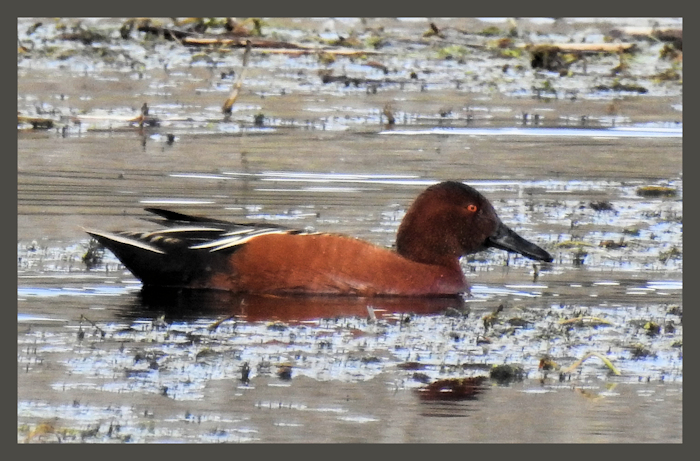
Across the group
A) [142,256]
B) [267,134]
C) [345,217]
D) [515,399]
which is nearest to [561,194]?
[345,217]

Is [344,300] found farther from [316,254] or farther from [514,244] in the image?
[514,244]

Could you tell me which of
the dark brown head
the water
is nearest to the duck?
the dark brown head

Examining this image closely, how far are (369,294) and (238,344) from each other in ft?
4.88

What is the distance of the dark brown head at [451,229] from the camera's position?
28.7ft

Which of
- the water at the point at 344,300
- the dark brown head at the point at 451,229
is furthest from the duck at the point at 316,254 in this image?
the water at the point at 344,300

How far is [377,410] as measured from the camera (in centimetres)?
629

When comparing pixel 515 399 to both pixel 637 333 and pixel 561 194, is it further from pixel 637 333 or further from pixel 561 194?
pixel 561 194

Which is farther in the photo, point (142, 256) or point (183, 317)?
point (142, 256)

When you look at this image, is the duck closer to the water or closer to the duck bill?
the duck bill

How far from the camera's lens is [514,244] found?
29.2ft

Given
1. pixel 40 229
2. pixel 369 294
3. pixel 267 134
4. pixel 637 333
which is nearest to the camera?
pixel 637 333

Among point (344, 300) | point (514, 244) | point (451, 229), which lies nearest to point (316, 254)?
point (344, 300)

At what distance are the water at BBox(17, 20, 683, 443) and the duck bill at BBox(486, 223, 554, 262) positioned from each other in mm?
166

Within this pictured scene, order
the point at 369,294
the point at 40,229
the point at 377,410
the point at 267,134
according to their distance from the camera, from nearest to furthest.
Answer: the point at 377,410 < the point at 369,294 < the point at 40,229 < the point at 267,134
